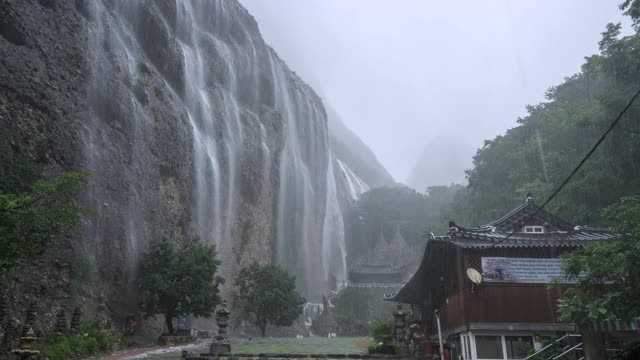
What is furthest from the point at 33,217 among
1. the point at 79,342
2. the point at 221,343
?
the point at 221,343

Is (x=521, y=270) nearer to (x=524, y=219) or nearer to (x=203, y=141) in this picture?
(x=524, y=219)

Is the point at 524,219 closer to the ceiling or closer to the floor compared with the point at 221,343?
closer to the ceiling

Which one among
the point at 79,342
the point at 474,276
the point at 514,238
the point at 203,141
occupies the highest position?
the point at 203,141

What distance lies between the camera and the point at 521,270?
15.4 meters

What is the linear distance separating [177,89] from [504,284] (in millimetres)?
29063

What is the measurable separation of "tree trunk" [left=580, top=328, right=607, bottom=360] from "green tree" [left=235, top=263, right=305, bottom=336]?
25.3 metres

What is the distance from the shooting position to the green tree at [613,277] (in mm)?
10406

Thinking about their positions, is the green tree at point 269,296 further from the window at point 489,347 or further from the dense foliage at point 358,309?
the window at point 489,347

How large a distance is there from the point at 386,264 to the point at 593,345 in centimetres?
5963

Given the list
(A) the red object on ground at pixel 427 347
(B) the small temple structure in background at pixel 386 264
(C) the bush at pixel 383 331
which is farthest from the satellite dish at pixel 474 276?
(B) the small temple structure in background at pixel 386 264

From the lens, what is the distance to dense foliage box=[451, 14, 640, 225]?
26.0 metres

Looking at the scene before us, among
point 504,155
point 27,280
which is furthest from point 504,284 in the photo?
point 504,155

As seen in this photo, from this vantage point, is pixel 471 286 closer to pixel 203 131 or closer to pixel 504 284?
pixel 504 284

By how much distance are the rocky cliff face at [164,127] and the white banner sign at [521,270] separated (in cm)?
1748
